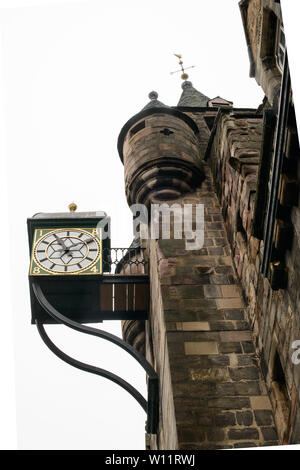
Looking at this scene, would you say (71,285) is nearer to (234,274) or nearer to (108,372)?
(108,372)

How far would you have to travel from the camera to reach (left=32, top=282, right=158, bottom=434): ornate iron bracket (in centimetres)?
972

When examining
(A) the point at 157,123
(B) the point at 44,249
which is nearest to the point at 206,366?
(B) the point at 44,249

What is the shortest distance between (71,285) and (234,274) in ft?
9.15

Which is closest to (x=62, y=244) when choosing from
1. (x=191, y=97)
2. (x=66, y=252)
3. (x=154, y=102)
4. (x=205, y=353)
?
(x=66, y=252)

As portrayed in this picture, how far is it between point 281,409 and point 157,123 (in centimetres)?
747

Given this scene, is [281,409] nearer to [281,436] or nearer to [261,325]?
[281,436]

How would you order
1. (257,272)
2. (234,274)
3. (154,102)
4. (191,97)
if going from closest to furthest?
(257,272)
(234,274)
(154,102)
(191,97)

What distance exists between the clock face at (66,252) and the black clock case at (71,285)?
11cm

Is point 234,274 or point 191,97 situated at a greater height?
point 191,97

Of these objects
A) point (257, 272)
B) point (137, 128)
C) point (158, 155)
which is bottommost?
point (257, 272)

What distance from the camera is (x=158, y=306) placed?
981 centimetres

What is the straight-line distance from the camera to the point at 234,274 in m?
9.77

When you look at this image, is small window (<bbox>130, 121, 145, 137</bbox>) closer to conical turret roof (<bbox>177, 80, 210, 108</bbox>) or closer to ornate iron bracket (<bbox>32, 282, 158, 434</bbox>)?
ornate iron bracket (<bbox>32, 282, 158, 434</bbox>)

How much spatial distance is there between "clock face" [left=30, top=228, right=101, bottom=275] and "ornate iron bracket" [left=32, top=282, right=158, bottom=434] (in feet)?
1.33
